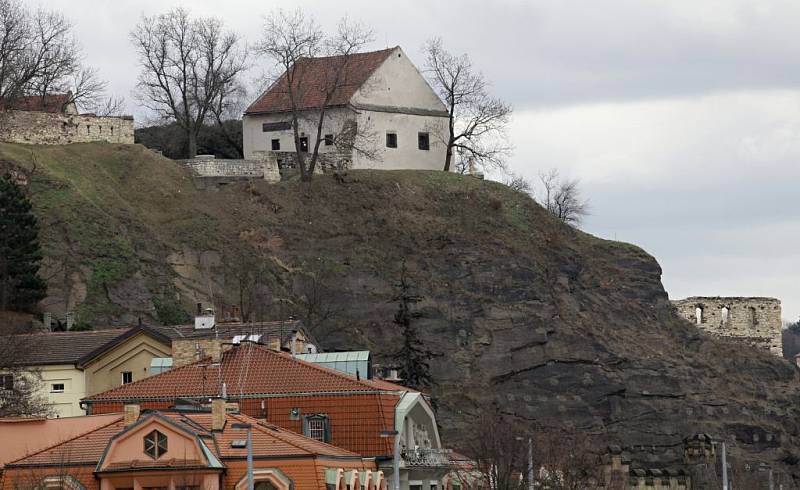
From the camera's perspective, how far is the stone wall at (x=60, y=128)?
391 ft

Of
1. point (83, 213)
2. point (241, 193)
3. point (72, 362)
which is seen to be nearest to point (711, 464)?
point (72, 362)

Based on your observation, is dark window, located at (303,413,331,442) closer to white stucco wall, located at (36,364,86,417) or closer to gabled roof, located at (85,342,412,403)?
gabled roof, located at (85,342,412,403)

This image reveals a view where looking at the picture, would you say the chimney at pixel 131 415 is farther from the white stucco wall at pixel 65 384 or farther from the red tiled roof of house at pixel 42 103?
the red tiled roof of house at pixel 42 103

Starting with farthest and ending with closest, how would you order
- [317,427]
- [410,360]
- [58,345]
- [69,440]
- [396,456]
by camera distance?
1. [410,360]
2. [58,345]
3. [317,427]
4. [69,440]
5. [396,456]

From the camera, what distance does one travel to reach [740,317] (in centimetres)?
14350

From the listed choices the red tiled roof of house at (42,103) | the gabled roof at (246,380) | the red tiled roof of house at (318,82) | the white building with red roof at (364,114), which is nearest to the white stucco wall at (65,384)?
the gabled roof at (246,380)

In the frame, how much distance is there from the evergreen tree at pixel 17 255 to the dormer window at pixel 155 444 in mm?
39877

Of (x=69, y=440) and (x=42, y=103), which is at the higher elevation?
(x=42, y=103)

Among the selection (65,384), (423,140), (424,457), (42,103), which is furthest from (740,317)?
(424,457)

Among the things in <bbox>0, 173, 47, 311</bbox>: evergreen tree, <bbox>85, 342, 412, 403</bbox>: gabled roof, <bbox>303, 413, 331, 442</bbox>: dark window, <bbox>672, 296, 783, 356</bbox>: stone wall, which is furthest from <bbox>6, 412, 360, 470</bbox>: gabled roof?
<bbox>672, 296, 783, 356</bbox>: stone wall

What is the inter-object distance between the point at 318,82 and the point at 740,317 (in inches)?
1340

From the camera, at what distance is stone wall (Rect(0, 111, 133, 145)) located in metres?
119

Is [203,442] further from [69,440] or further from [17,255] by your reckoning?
[17,255]

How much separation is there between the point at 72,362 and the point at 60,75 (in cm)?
4422
